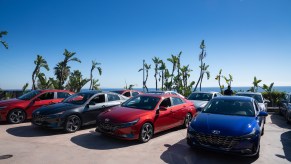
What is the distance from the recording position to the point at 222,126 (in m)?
5.52

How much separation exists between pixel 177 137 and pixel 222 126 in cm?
244

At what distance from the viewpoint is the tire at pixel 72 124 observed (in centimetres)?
780

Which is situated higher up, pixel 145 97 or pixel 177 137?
pixel 145 97

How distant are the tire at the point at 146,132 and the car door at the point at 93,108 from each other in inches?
102

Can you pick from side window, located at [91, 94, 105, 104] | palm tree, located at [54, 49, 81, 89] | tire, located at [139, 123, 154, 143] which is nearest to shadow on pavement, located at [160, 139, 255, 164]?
tire, located at [139, 123, 154, 143]

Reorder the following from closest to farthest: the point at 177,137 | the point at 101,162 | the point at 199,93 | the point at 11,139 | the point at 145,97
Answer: the point at 101,162 → the point at 11,139 → the point at 177,137 → the point at 145,97 → the point at 199,93

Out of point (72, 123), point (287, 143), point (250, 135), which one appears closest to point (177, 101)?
point (250, 135)

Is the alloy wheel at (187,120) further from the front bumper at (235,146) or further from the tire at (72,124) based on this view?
the tire at (72,124)

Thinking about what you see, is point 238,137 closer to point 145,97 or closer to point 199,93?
point 145,97

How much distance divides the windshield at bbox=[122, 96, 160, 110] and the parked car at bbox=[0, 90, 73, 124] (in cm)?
437

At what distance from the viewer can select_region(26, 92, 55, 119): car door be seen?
9.65 m

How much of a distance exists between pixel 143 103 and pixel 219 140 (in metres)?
3.28

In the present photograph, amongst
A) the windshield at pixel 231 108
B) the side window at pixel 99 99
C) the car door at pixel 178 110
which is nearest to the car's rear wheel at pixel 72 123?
the side window at pixel 99 99

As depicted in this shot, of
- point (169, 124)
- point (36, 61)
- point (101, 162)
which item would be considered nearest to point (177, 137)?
point (169, 124)
